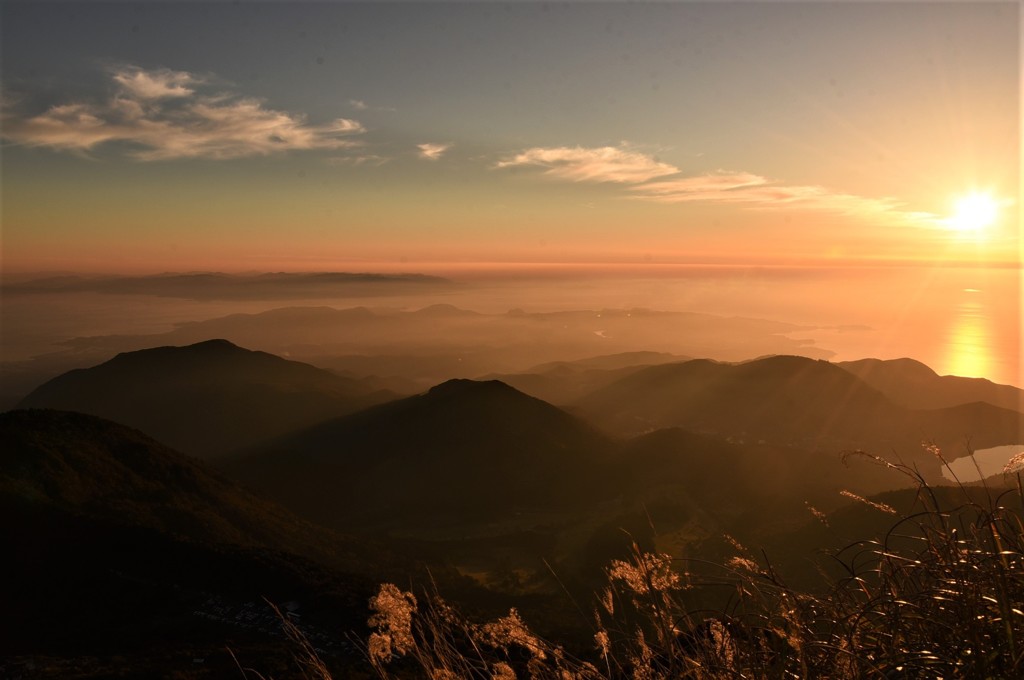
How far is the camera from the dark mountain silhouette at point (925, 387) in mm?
139625

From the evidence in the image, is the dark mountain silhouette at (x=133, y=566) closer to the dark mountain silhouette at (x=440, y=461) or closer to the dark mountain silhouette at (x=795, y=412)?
the dark mountain silhouette at (x=440, y=461)

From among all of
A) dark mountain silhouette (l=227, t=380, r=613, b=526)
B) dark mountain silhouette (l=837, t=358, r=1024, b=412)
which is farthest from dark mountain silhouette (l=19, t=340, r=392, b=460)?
dark mountain silhouette (l=837, t=358, r=1024, b=412)

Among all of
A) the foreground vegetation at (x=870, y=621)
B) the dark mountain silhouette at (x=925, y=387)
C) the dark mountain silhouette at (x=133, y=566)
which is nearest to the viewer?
the foreground vegetation at (x=870, y=621)

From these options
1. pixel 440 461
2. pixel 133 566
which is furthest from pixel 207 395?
pixel 133 566

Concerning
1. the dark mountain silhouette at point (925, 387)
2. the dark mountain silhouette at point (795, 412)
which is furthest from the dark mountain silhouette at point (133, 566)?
the dark mountain silhouette at point (925, 387)

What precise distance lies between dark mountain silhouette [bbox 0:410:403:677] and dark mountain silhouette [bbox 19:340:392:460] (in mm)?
62364

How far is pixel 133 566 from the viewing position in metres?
26.5

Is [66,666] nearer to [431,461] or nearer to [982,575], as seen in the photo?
[982,575]

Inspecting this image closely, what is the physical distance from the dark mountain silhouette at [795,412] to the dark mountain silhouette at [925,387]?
75.7ft

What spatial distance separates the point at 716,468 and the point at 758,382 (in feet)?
182

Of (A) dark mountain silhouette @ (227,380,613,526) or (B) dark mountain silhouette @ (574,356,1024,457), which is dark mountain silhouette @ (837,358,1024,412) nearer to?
(B) dark mountain silhouette @ (574,356,1024,457)

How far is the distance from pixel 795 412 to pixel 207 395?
12682 cm

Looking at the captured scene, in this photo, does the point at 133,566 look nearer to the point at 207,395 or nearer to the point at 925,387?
the point at 207,395

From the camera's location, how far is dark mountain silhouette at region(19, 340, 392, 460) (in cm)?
11956
